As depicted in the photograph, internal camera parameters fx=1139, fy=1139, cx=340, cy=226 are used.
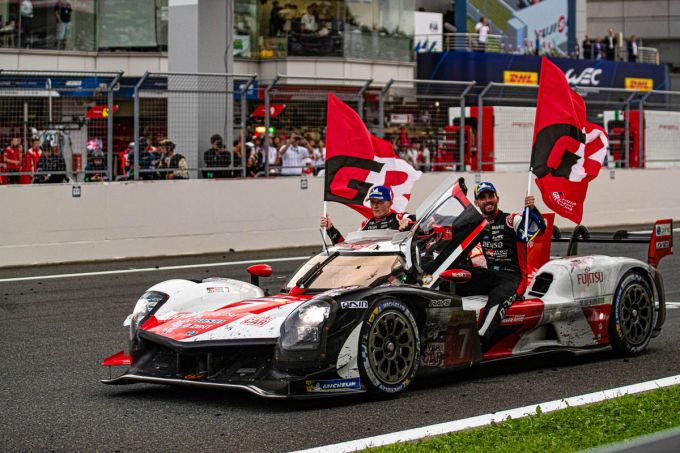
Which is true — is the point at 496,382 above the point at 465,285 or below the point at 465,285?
below

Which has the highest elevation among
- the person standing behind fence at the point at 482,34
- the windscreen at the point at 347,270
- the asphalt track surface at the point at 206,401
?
the person standing behind fence at the point at 482,34

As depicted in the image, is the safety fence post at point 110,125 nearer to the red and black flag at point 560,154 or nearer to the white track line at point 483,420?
the red and black flag at point 560,154

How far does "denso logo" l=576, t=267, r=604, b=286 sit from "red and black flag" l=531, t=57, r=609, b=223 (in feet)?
4.54

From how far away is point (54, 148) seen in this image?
55.0ft

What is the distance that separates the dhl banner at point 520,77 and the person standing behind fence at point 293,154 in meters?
24.0

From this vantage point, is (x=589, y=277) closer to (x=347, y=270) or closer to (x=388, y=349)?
(x=347, y=270)

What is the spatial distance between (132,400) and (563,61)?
A: 39.0 meters

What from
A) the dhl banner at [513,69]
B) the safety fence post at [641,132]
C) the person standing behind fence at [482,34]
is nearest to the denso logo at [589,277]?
the safety fence post at [641,132]

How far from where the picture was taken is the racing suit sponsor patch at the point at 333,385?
7.13 meters

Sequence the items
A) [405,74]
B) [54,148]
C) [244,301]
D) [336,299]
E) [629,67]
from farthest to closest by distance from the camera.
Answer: [629,67] < [405,74] < [54,148] < [244,301] < [336,299]

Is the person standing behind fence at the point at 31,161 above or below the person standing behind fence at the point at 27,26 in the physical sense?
below

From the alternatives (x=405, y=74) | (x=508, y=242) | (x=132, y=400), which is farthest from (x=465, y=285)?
(x=405, y=74)

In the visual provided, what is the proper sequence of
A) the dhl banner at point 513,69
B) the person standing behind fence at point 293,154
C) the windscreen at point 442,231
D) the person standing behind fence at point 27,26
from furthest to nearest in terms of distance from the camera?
the dhl banner at point 513,69 → the person standing behind fence at point 27,26 → the person standing behind fence at point 293,154 → the windscreen at point 442,231

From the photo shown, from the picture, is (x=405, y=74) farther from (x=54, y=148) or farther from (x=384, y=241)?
(x=384, y=241)
